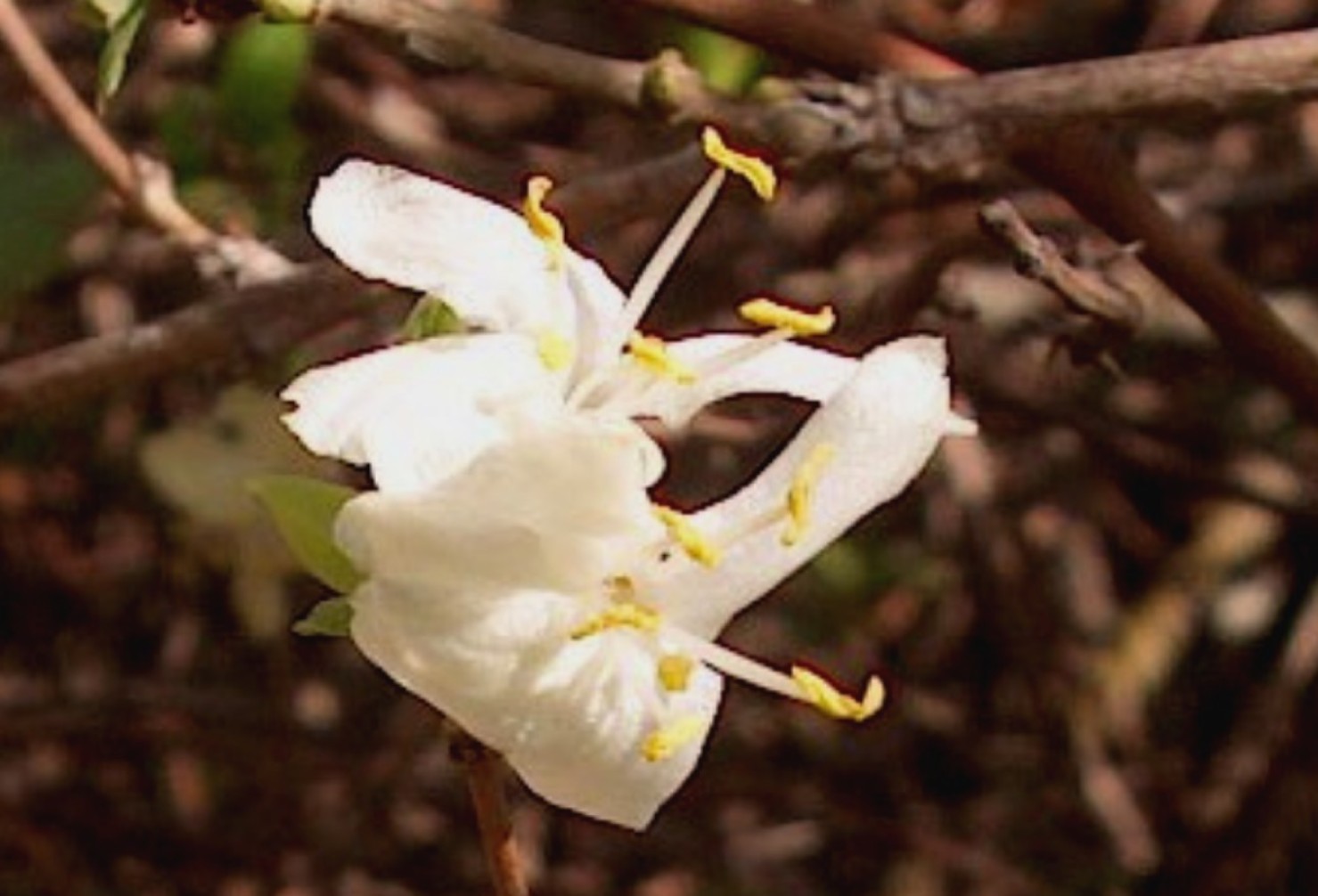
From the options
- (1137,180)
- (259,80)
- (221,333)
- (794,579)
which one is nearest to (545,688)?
(221,333)

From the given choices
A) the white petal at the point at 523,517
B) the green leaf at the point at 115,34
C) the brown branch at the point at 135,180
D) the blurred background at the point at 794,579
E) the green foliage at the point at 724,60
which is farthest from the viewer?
the blurred background at the point at 794,579

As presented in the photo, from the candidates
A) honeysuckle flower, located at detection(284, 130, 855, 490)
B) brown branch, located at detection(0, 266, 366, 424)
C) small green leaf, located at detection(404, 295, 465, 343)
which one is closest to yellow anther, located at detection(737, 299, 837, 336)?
honeysuckle flower, located at detection(284, 130, 855, 490)

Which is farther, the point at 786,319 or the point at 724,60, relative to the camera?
the point at 724,60

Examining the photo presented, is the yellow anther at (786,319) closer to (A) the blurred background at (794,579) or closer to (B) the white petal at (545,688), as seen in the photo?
(B) the white petal at (545,688)

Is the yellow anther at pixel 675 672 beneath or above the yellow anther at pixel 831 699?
beneath

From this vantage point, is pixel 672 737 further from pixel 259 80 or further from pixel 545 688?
pixel 259 80

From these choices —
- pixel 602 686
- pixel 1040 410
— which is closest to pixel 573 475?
pixel 602 686

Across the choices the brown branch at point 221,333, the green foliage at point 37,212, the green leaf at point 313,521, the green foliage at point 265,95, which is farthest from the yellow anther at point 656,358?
the green foliage at point 265,95
